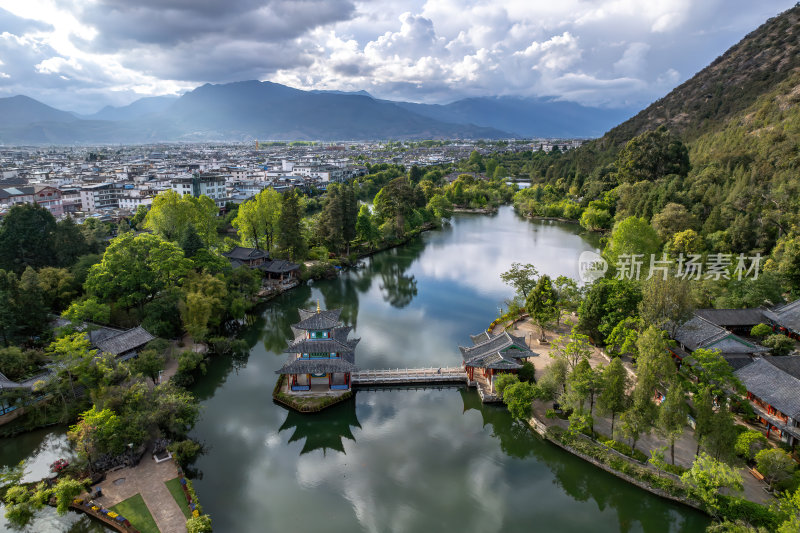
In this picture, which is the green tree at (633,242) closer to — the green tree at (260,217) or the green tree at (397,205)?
the green tree at (397,205)

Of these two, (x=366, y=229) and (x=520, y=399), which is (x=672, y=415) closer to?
(x=520, y=399)

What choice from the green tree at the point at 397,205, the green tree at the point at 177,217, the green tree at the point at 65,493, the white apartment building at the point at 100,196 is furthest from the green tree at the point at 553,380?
the white apartment building at the point at 100,196

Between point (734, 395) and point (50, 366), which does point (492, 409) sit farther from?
point (50, 366)

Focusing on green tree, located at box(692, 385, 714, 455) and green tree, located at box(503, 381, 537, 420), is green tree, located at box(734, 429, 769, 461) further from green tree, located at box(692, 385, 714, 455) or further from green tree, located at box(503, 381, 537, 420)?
green tree, located at box(503, 381, 537, 420)

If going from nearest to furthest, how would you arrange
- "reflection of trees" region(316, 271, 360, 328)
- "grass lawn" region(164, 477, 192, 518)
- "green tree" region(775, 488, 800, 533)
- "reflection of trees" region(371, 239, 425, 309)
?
"green tree" region(775, 488, 800, 533) → "grass lawn" region(164, 477, 192, 518) → "reflection of trees" region(316, 271, 360, 328) → "reflection of trees" region(371, 239, 425, 309)

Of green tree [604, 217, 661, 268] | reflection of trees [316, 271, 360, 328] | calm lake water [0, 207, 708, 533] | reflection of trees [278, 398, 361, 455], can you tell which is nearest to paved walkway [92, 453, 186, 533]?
calm lake water [0, 207, 708, 533]

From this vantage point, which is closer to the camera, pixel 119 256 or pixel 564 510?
pixel 564 510

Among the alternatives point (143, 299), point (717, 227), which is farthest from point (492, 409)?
point (717, 227)

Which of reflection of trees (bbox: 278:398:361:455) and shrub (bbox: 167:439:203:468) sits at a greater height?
shrub (bbox: 167:439:203:468)
